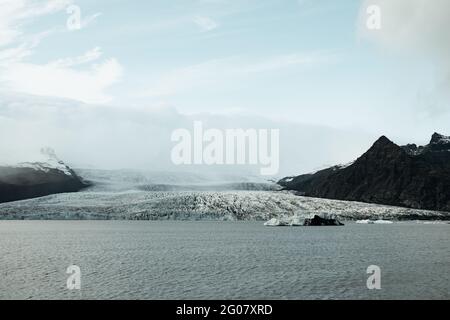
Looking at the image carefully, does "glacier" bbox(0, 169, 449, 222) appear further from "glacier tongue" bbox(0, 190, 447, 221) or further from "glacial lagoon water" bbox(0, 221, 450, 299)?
"glacial lagoon water" bbox(0, 221, 450, 299)

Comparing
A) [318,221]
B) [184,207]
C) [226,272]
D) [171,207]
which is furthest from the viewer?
[184,207]

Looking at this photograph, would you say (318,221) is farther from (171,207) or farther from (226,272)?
(226,272)

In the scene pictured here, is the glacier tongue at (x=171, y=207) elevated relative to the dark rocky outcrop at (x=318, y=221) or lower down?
elevated

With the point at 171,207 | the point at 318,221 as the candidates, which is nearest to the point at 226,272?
the point at 318,221

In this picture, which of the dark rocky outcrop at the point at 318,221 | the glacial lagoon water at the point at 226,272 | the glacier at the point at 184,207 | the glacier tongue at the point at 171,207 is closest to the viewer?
the glacial lagoon water at the point at 226,272

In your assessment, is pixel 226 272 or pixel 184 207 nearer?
pixel 226 272

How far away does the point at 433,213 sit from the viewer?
176 meters

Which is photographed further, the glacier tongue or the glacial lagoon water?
the glacier tongue

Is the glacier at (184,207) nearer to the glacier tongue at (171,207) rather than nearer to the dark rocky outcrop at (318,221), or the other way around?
the glacier tongue at (171,207)

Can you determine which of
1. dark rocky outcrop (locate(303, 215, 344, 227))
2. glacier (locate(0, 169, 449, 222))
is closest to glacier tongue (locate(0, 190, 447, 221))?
glacier (locate(0, 169, 449, 222))

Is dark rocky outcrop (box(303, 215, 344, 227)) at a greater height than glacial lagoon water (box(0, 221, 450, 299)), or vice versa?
glacial lagoon water (box(0, 221, 450, 299))

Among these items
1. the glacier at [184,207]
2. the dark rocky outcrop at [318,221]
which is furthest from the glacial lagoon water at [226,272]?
the glacier at [184,207]

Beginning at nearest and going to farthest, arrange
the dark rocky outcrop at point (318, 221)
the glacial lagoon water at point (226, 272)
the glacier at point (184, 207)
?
the glacial lagoon water at point (226, 272)
the dark rocky outcrop at point (318, 221)
the glacier at point (184, 207)
